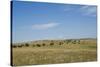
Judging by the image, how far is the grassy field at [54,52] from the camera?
2.20 m

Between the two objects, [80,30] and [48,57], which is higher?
[80,30]

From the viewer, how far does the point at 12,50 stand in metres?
2.15

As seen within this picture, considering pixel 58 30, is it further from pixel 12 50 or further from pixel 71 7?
pixel 12 50

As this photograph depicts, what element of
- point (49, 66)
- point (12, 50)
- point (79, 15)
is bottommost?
point (49, 66)

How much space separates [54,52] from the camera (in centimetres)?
231

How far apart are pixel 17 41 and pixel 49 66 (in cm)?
47

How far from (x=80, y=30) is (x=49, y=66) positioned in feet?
1.92

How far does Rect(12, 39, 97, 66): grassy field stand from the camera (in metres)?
2.20

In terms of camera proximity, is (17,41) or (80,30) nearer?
(17,41)
